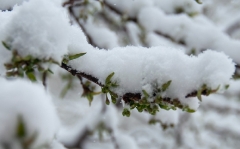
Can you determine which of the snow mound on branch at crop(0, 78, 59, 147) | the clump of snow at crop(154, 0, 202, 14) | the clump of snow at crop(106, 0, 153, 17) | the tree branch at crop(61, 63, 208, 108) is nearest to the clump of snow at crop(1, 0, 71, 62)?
the tree branch at crop(61, 63, 208, 108)

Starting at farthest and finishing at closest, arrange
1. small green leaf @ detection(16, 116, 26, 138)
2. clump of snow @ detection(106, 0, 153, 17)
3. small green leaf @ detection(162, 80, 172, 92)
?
clump of snow @ detection(106, 0, 153, 17)
small green leaf @ detection(162, 80, 172, 92)
small green leaf @ detection(16, 116, 26, 138)

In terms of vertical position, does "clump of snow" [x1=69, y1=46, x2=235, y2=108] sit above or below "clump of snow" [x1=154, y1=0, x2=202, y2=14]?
below

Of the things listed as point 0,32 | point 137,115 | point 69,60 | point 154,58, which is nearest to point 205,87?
point 154,58

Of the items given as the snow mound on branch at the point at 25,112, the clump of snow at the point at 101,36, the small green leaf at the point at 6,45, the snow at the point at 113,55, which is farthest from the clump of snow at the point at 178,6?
the snow mound on branch at the point at 25,112

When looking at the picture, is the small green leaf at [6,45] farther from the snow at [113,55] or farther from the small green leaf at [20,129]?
the small green leaf at [20,129]

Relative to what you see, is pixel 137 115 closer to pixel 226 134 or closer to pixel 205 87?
pixel 226 134

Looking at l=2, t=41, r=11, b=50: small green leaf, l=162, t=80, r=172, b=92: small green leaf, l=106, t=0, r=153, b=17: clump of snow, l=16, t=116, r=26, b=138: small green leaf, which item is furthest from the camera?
l=106, t=0, r=153, b=17: clump of snow

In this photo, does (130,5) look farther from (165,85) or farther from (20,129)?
(20,129)

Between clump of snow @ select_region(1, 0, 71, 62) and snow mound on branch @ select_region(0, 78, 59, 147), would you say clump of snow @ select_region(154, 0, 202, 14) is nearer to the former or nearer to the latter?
clump of snow @ select_region(1, 0, 71, 62)
